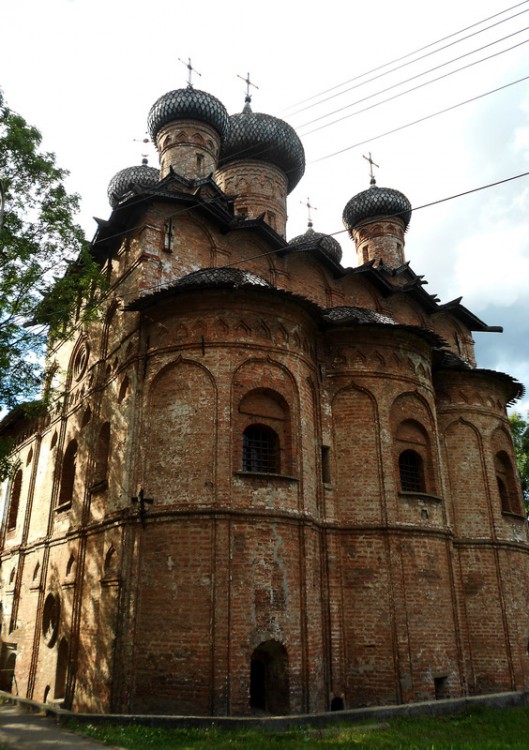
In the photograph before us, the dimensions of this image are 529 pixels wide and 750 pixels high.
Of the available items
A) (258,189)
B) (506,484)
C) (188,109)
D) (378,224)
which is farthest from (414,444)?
(188,109)

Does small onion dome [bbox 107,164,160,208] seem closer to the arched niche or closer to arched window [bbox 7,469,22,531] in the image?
arched window [bbox 7,469,22,531]

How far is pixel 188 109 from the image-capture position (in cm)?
1666

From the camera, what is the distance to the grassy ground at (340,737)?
773 cm

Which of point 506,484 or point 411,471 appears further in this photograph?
point 506,484

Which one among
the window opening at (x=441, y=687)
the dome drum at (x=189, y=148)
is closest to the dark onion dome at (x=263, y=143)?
the dome drum at (x=189, y=148)

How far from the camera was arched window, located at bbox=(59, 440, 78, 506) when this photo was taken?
14062 millimetres

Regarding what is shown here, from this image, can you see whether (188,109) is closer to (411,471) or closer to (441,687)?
(411,471)

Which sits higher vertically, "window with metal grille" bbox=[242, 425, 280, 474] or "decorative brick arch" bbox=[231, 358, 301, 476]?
"decorative brick arch" bbox=[231, 358, 301, 476]

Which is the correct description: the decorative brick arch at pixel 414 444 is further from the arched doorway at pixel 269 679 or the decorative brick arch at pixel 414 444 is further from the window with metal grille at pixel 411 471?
the arched doorway at pixel 269 679

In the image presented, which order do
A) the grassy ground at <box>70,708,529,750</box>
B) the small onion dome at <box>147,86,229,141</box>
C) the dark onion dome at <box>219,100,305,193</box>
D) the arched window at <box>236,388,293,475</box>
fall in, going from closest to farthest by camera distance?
the grassy ground at <box>70,708,529,750</box> < the arched window at <box>236,388,293,475</box> < the small onion dome at <box>147,86,229,141</box> < the dark onion dome at <box>219,100,305,193</box>

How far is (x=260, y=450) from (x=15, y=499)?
408 inches

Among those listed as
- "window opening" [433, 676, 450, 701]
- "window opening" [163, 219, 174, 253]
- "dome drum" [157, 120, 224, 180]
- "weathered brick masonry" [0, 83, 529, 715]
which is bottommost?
"window opening" [433, 676, 450, 701]

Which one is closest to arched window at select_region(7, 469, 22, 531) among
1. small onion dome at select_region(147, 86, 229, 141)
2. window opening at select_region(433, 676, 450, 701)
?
small onion dome at select_region(147, 86, 229, 141)

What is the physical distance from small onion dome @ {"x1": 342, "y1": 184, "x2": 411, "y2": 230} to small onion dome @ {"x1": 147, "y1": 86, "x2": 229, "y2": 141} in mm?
5244
